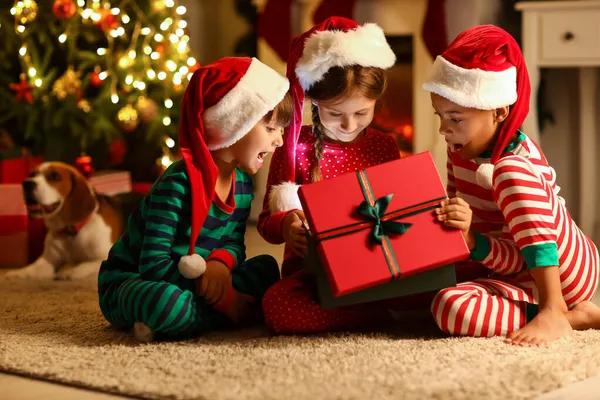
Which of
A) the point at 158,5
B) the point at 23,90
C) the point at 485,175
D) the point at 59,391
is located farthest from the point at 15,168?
the point at 485,175

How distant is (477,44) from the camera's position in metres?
1.59

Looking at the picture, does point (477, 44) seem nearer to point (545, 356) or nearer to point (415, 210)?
point (415, 210)

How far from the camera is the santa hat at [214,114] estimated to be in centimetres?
155

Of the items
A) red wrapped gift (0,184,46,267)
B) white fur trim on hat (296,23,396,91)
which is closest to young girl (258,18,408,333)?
white fur trim on hat (296,23,396,91)

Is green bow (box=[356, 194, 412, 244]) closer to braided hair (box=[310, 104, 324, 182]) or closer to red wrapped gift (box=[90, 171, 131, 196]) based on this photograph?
braided hair (box=[310, 104, 324, 182])

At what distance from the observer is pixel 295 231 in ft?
5.06

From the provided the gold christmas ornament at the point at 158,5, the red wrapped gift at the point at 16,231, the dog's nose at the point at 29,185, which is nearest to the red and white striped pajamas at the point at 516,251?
the dog's nose at the point at 29,185

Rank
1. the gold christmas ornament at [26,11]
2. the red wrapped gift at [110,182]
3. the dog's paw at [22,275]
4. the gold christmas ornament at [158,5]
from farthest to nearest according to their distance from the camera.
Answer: the gold christmas ornament at [158,5] < the gold christmas ornament at [26,11] < the red wrapped gift at [110,182] < the dog's paw at [22,275]

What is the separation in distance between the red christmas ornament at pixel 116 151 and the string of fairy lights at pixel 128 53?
0.17 meters

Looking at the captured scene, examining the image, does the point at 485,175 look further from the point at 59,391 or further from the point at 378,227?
the point at 59,391

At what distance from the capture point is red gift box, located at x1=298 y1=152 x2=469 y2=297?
1398 mm

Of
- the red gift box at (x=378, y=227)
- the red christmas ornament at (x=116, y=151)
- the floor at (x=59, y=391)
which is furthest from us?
the red christmas ornament at (x=116, y=151)

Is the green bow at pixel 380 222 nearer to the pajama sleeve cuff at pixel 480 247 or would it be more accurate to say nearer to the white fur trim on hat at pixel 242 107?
the pajama sleeve cuff at pixel 480 247

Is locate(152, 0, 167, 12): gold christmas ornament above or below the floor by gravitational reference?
above
